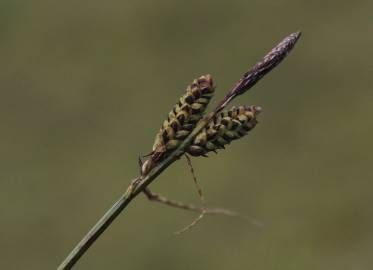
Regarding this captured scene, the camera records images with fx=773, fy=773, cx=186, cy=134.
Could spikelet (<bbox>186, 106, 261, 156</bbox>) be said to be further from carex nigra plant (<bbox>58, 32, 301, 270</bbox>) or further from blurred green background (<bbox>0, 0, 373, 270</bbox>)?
blurred green background (<bbox>0, 0, 373, 270</bbox>)

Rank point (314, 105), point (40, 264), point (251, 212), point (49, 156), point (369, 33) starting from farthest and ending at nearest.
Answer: point (369, 33), point (314, 105), point (49, 156), point (251, 212), point (40, 264)

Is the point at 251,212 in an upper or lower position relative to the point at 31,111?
lower

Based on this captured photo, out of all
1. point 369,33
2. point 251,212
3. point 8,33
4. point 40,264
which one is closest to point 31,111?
point 8,33

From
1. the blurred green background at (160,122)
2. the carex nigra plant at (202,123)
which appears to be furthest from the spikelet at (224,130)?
the blurred green background at (160,122)

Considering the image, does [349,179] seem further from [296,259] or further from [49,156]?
[49,156]

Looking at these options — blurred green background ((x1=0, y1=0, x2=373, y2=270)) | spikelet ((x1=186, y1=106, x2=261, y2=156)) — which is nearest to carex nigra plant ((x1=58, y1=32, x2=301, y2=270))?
spikelet ((x1=186, y1=106, x2=261, y2=156))

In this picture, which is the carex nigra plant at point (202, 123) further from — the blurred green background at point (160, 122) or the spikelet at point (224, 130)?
the blurred green background at point (160, 122)

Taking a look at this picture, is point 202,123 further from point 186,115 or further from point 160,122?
point 160,122
